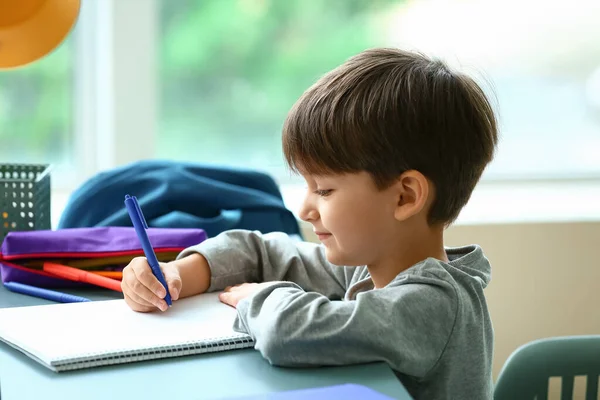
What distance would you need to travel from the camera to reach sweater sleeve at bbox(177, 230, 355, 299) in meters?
1.27

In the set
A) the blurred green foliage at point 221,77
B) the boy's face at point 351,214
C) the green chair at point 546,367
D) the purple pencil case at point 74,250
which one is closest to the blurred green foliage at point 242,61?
the blurred green foliage at point 221,77

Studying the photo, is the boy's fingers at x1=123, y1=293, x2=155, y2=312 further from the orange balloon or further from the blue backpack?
the blue backpack

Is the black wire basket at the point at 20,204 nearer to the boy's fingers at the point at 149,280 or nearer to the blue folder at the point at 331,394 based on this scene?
the boy's fingers at the point at 149,280

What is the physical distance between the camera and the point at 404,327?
0.95 m

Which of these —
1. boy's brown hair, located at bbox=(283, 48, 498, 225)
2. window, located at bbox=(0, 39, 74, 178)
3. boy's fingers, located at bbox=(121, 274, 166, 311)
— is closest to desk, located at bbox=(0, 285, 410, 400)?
boy's fingers, located at bbox=(121, 274, 166, 311)

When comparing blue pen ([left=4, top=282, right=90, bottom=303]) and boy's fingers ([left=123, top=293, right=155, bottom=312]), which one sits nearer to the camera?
boy's fingers ([left=123, top=293, right=155, bottom=312])

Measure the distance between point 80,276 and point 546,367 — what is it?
0.72m

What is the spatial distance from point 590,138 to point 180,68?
1270 mm

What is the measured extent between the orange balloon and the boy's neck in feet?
1.70

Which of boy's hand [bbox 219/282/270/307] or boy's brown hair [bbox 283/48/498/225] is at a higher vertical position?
boy's brown hair [bbox 283/48/498/225]

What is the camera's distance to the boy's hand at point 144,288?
1.11m

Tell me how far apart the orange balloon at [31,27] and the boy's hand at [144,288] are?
31 centimetres

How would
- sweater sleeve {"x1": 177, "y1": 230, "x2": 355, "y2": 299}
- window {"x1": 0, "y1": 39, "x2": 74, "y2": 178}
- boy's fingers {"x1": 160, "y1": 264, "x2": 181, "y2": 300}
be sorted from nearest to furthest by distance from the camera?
boy's fingers {"x1": 160, "y1": 264, "x2": 181, "y2": 300} → sweater sleeve {"x1": 177, "y1": 230, "x2": 355, "y2": 299} → window {"x1": 0, "y1": 39, "x2": 74, "y2": 178}

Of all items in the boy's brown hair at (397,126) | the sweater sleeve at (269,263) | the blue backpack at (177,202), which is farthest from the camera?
the blue backpack at (177,202)
